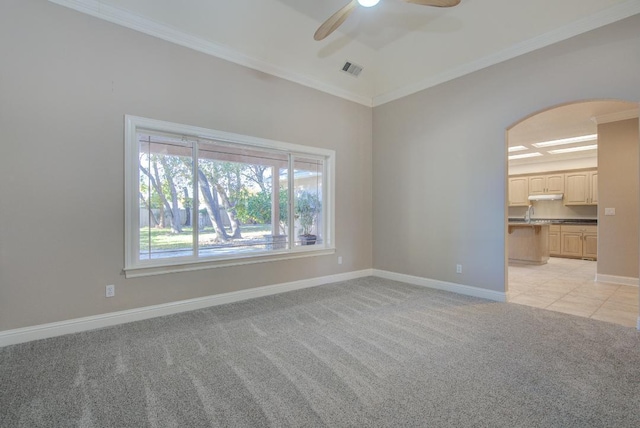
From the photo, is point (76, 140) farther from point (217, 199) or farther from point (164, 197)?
point (217, 199)

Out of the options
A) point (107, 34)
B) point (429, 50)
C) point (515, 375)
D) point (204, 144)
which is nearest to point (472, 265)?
point (515, 375)

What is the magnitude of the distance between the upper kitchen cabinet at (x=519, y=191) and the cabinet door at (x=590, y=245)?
1768mm

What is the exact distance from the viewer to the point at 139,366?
2.21 metres

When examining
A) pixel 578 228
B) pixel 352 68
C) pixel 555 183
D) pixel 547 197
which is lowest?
pixel 578 228

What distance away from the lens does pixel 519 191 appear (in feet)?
29.4

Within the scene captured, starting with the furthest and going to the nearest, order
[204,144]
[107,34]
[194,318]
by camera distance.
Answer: [204,144]
[194,318]
[107,34]

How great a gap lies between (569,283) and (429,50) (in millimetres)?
4435

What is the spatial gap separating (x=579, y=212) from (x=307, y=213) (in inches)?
324

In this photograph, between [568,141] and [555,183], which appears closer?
[568,141]

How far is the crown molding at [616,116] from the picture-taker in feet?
15.3

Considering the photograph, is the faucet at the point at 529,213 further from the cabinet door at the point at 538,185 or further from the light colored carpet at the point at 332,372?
the light colored carpet at the point at 332,372

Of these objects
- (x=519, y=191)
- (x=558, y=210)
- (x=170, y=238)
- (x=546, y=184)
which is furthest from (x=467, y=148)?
(x=558, y=210)

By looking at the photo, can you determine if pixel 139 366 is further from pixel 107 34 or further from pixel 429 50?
pixel 429 50

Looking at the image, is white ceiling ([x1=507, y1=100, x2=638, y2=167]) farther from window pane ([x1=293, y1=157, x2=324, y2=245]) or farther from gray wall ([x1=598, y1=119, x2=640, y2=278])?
window pane ([x1=293, y1=157, x2=324, y2=245])
